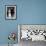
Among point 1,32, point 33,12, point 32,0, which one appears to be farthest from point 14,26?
point 32,0

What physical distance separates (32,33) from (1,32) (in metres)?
1.09

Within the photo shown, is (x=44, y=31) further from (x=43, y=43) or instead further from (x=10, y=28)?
(x=10, y=28)

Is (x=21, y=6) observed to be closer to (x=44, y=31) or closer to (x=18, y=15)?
(x=18, y=15)

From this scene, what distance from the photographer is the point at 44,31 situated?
14.9 ft

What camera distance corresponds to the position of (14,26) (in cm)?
468

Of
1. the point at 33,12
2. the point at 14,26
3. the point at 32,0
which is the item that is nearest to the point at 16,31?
the point at 14,26

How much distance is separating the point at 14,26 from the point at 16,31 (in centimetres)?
19

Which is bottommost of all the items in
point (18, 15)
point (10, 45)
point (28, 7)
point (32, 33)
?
point (10, 45)

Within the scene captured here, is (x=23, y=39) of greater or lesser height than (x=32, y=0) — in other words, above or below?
below

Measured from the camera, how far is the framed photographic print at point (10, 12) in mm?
4684

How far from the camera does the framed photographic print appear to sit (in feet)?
15.4

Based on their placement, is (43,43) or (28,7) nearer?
(43,43)

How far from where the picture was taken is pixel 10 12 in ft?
15.4

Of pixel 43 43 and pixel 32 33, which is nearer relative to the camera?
pixel 43 43
